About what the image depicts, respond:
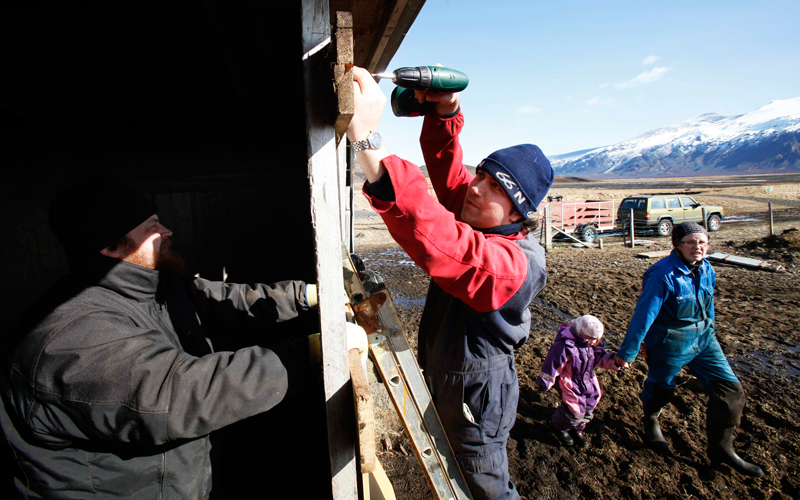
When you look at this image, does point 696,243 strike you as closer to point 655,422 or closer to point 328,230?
point 655,422

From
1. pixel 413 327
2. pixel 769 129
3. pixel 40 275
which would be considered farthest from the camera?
pixel 769 129

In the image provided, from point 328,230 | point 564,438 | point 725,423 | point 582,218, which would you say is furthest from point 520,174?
point 582,218

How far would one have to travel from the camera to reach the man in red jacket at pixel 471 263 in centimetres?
118

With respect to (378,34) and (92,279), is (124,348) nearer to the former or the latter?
(92,279)

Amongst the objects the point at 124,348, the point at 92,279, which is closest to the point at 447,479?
the point at 124,348

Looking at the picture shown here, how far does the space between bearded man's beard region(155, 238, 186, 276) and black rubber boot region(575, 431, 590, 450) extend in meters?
3.69

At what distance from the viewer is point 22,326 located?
1.45m

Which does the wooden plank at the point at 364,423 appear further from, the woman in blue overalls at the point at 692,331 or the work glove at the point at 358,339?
the woman in blue overalls at the point at 692,331

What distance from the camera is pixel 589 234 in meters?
14.6

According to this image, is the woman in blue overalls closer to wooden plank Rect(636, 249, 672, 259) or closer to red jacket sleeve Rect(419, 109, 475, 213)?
red jacket sleeve Rect(419, 109, 475, 213)

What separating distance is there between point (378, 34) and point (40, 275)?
3494 mm

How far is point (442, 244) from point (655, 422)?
3727mm

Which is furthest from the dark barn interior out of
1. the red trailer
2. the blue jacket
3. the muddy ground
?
the red trailer

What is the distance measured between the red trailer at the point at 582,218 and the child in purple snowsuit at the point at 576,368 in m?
11.6
